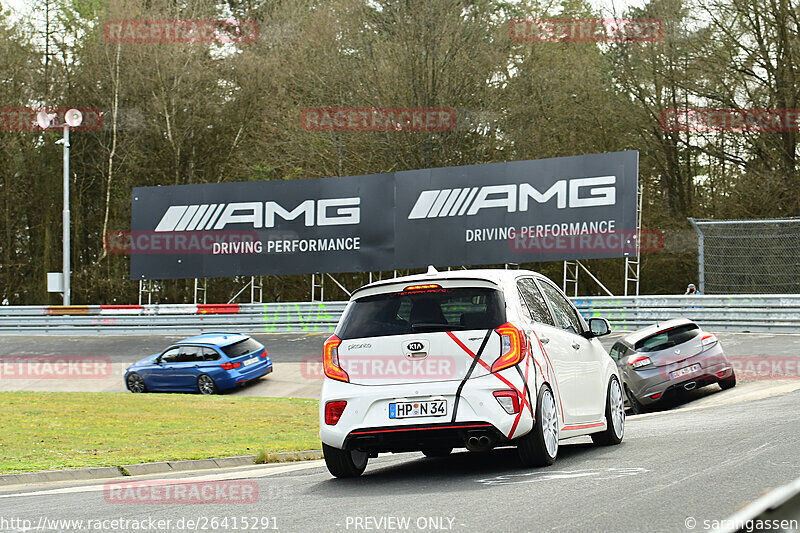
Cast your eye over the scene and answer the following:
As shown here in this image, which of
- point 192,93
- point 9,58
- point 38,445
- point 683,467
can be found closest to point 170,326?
point 192,93

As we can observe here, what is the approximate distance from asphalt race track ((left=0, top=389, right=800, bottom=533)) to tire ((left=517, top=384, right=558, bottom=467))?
0.14 m

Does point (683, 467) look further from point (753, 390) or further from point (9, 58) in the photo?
point (9, 58)

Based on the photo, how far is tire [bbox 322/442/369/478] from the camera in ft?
27.9

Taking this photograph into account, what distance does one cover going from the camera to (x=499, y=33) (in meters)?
Result: 38.2

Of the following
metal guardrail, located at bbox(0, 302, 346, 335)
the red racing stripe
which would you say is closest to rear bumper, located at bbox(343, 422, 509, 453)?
the red racing stripe

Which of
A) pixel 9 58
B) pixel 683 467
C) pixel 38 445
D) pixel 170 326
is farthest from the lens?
pixel 9 58

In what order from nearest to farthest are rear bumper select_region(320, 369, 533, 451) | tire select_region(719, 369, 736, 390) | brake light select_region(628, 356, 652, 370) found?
rear bumper select_region(320, 369, 533, 451) → brake light select_region(628, 356, 652, 370) → tire select_region(719, 369, 736, 390)

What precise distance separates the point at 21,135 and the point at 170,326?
14594 mm

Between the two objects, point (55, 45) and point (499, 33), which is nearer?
point (499, 33)
